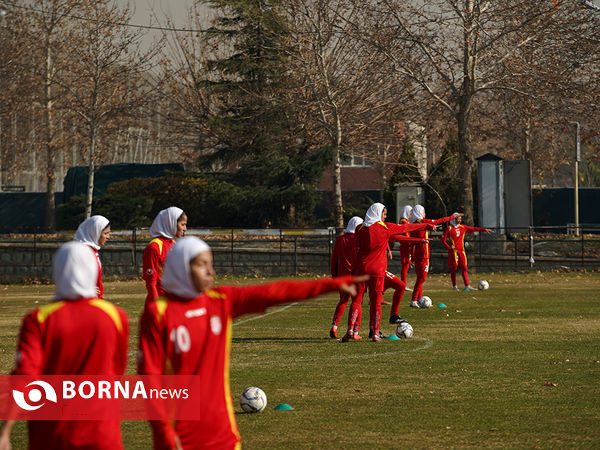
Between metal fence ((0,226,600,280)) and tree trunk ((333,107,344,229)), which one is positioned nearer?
metal fence ((0,226,600,280))

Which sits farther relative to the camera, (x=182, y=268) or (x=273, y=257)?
(x=273, y=257)

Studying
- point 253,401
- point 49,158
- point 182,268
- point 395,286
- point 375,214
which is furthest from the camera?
point 49,158

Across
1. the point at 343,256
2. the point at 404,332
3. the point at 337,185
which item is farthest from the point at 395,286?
the point at 337,185

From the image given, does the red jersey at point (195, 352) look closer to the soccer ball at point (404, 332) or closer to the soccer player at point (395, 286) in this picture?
the soccer ball at point (404, 332)

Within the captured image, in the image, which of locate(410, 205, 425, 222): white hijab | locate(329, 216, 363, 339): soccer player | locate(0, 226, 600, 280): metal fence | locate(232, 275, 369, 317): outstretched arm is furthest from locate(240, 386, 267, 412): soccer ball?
locate(0, 226, 600, 280): metal fence

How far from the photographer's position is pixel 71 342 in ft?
15.7

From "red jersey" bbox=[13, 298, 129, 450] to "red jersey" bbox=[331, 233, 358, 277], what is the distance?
11941 millimetres

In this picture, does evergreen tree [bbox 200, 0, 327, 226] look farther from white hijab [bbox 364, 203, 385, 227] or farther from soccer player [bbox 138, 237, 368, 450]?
soccer player [bbox 138, 237, 368, 450]

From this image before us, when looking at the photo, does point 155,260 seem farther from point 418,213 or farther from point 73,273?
point 418,213

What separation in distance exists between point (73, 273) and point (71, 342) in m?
0.35

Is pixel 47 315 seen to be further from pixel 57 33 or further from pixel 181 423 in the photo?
pixel 57 33

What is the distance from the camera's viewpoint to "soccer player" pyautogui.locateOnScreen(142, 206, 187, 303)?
1134cm

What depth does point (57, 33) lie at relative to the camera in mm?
57031

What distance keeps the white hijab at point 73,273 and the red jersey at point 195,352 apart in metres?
0.37
